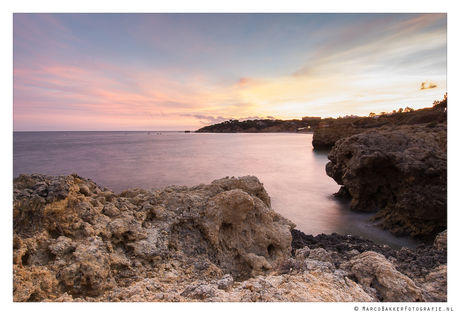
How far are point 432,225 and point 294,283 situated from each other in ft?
19.1

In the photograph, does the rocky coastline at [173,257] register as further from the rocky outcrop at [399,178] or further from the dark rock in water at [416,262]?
the rocky outcrop at [399,178]

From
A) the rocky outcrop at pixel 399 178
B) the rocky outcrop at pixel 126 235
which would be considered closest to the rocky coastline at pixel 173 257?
the rocky outcrop at pixel 126 235

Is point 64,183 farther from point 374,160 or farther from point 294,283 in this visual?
point 374,160

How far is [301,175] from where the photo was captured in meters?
13.9

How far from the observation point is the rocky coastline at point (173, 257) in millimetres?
1945

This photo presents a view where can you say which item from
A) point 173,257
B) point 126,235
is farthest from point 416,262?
point 126,235

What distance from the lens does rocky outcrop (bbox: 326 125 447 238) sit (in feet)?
18.3

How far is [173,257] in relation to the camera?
2.59 m

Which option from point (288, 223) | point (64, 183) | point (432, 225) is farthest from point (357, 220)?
point (64, 183)

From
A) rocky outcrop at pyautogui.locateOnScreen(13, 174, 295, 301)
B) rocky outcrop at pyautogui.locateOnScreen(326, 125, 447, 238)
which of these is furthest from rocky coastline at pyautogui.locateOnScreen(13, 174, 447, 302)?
rocky outcrop at pyautogui.locateOnScreen(326, 125, 447, 238)

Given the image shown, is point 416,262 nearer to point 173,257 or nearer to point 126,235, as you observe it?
point 173,257

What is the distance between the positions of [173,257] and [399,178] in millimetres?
7044

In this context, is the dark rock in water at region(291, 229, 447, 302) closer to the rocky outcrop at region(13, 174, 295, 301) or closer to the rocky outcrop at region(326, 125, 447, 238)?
the rocky outcrop at region(13, 174, 295, 301)

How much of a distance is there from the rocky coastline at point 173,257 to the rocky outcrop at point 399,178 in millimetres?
2734
